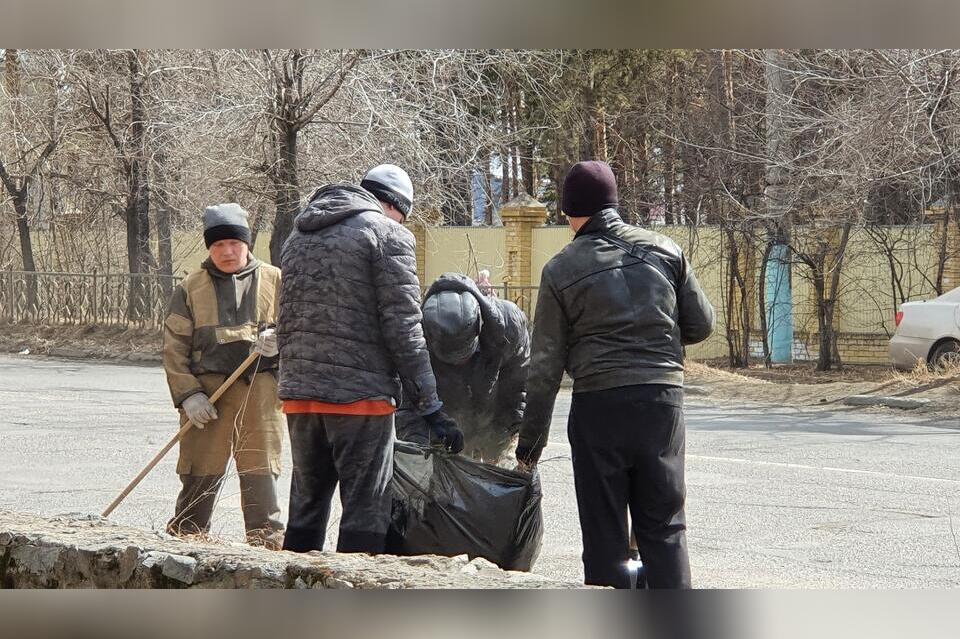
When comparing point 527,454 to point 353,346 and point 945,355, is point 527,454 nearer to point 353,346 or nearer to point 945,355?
point 353,346

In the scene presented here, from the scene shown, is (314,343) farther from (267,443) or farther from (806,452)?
(806,452)

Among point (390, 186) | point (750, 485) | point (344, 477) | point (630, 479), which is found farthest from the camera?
point (750, 485)

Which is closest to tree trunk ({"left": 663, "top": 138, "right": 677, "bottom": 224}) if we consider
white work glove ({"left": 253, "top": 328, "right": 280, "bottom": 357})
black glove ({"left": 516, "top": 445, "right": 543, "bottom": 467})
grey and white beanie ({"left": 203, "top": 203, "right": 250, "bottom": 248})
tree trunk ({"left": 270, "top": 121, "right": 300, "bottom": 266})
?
tree trunk ({"left": 270, "top": 121, "right": 300, "bottom": 266})

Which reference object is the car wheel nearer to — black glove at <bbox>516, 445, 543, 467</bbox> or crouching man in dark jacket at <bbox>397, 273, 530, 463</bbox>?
crouching man in dark jacket at <bbox>397, 273, 530, 463</bbox>

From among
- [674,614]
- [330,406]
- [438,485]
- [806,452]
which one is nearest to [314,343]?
[330,406]

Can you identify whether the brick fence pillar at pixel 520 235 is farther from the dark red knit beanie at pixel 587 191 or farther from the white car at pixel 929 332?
the dark red knit beanie at pixel 587 191

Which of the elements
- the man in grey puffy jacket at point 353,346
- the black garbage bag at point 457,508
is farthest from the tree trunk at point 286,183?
the man in grey puffy jacket at point 353,346

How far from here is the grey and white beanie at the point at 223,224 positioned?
558cm

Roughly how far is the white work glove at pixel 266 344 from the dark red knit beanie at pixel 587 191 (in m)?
1.51

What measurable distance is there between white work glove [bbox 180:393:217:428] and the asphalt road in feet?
3.90

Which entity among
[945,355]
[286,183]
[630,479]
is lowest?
[945,355]

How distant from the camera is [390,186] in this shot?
5.00 m

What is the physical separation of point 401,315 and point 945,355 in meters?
12.8

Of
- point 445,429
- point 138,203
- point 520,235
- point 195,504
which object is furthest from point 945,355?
point 138,203
